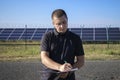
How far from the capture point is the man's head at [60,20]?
3.47 meters

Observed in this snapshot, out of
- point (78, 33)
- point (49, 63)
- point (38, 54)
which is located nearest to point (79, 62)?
point (49, 63)

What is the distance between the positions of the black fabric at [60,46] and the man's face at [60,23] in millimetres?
117

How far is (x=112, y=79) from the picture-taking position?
34.1 ft

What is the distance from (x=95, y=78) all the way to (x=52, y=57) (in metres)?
7.15

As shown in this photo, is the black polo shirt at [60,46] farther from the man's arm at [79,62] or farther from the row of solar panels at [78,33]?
the row of solar panels at [78,33]

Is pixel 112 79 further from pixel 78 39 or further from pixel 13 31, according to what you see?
pixel 13 31

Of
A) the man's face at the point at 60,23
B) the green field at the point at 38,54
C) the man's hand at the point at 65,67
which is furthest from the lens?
the green field at the point at 38,54

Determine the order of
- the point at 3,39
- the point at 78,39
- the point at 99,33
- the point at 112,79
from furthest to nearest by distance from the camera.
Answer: the point at 3,39
the point at 99,33
the point at 112,79
the point at 78,39

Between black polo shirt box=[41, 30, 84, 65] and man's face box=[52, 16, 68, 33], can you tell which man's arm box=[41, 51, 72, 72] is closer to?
black polo shirt box=[41, 30, 84, 65]

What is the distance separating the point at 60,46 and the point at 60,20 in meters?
0.33

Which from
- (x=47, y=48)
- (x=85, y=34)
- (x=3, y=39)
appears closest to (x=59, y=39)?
(x=47, y=48)

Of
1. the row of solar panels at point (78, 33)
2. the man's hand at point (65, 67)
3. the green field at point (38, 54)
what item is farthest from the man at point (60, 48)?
the row of solar panels at point (78, 33)

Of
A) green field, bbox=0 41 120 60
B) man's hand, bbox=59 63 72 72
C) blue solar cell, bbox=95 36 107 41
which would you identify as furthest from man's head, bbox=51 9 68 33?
blue solar cell, bbox=95 36 107 41

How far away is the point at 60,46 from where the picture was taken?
3633mm
